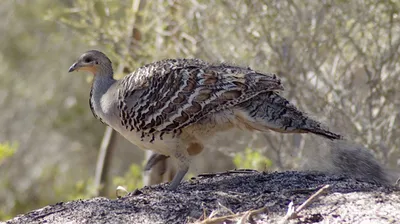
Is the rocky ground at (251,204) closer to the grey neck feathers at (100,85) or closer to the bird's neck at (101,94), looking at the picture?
the bird's neck at (101,94)

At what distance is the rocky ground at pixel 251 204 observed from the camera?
4031mm

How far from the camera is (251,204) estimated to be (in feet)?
14.8

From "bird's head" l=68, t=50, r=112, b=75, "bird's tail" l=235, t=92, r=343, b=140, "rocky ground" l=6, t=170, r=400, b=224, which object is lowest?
"rocky ground" l=6, t=170, r=400, b=224

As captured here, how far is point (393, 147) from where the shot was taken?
7.92m

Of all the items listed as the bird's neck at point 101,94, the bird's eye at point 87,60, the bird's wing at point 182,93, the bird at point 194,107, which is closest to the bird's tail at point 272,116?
the bird at point 194,107

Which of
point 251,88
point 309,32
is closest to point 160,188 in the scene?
point 251,88

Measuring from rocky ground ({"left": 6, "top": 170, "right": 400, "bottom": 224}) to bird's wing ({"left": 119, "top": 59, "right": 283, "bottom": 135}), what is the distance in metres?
0.58

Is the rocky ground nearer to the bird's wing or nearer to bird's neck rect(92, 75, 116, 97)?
the bird's wing

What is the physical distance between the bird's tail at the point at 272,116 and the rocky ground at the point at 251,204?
1.30 feet

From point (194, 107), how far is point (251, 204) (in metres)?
1.27

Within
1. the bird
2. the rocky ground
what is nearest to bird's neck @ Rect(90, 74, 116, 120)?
the bird

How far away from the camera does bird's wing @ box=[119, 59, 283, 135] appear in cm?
553

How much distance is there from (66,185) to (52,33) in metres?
3.82

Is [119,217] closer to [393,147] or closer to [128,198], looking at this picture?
[128,198]
